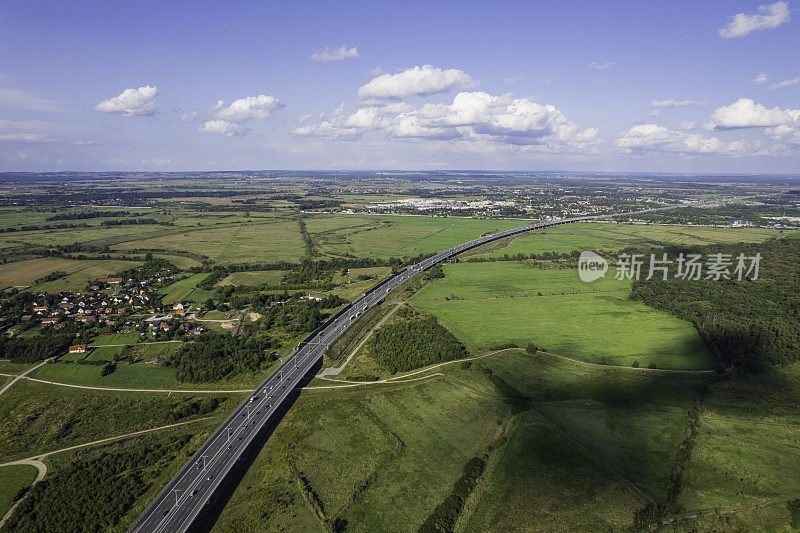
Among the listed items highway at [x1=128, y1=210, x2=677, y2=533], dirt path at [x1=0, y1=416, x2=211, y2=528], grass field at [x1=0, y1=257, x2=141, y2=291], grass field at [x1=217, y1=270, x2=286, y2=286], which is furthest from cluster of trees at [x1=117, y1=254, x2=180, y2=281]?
dirt path at [x1=0, y1=416, x2=211, y2=528]

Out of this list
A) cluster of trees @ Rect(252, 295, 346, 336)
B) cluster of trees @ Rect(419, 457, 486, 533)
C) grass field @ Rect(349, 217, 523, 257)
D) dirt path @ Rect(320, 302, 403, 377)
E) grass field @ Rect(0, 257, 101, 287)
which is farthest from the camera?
grass field @ Rect(349, 217, 523, 257)

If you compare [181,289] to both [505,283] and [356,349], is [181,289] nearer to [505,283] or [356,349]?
[356,349]

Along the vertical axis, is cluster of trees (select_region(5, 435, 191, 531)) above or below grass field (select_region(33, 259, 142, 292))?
below

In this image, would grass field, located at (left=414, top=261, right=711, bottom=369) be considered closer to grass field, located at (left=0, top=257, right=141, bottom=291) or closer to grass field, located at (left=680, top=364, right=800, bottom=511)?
grass field, located at (left=680, top=364, right=800, bottom=511)

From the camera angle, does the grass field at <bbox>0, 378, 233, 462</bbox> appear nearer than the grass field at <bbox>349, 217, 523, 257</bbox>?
Yes

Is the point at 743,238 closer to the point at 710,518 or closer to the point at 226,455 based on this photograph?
the point at 710,518

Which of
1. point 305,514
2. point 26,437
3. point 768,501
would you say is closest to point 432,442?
point 305,514

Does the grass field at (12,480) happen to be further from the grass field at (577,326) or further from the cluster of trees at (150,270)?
the cluster of trees at (150,270)

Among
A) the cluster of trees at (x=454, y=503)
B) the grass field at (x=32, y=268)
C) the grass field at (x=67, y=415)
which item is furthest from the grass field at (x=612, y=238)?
the grass field at (x=32, y=268)
